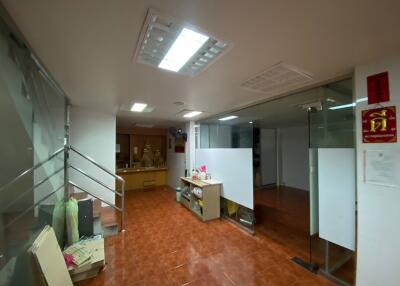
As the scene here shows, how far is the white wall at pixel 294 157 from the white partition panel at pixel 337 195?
3.95 meters

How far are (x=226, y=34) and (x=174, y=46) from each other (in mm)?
423

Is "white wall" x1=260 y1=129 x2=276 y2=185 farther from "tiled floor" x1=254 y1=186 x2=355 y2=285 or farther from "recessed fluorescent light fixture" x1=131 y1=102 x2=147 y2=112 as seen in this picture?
"recessed fluorescent light fixture" x1=131 y1=102 x2=147 y2=112

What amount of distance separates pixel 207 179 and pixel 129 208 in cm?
202

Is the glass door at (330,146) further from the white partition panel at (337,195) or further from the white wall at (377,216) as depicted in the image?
the white wall at (377,216)

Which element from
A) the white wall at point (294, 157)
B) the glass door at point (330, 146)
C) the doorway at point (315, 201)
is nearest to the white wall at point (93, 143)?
the doorway at point (315, 201)

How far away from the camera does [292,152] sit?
19.8 feet

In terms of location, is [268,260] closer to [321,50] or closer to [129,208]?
[321,50]

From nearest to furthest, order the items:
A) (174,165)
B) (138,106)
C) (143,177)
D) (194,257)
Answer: (194,257) → (138,106) → (174,165) → (143,177)

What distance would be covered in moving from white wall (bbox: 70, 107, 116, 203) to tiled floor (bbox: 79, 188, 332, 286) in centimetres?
103

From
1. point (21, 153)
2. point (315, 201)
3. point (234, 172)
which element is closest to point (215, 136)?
point (234, 172)

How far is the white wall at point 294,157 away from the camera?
566cm

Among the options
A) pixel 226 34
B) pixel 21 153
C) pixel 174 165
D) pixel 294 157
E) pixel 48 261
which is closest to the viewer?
pixel 226 34

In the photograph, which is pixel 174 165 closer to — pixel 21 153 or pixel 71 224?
pixel 71 224

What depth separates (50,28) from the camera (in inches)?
43.9
